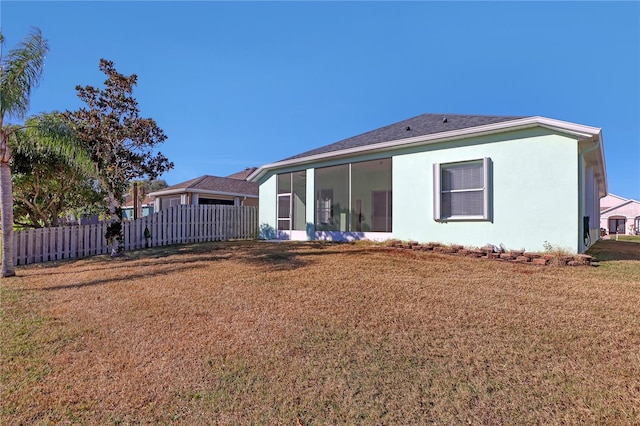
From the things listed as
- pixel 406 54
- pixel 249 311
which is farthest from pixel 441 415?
pixel 406 54

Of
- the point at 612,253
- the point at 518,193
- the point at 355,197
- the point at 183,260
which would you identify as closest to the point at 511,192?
the point at 518,193

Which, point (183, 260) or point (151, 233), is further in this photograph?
point (151, 233)

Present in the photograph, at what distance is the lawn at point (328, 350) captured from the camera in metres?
2.09

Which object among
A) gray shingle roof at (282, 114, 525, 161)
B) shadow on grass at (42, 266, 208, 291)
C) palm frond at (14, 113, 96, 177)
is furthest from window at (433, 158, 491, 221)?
palm frond at (14, 113, 96, 177)

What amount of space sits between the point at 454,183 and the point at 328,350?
6.70 meters

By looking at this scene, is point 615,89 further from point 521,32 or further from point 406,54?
point 406,54

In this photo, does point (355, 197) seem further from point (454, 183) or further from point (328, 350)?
point (328, 350)

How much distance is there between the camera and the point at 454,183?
8.18m

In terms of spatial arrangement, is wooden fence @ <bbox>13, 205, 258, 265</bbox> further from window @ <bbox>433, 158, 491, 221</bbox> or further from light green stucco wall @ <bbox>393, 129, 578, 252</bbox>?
window @ <bbox>433, 158, 491, 221</bbox>

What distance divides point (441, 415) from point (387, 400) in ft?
1.16

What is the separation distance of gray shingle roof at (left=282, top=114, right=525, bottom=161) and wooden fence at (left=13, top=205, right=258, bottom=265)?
13.7 feet

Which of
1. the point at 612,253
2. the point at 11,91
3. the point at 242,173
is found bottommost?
the point at 612,253

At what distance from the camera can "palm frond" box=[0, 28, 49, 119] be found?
6.33 m

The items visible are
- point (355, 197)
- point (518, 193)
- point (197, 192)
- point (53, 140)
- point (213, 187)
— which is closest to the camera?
point (518, 193)
